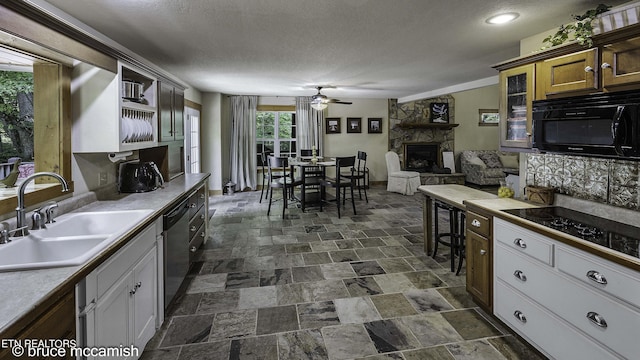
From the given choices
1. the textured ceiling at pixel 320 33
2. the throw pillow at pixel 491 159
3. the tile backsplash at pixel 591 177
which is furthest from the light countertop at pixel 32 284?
the throw pillow at pixel 491 159

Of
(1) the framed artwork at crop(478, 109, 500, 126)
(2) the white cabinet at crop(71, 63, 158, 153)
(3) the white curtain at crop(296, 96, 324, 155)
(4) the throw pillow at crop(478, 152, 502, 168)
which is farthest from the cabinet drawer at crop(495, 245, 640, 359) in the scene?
(1) the framed artwork at crop(478, 109, 500, 126)

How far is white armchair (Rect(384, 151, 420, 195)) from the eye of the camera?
7.67 meters

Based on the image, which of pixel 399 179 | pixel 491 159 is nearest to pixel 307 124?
pixel 399 179

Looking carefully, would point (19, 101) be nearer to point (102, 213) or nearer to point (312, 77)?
point (102, 213)

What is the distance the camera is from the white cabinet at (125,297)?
4.64 feet

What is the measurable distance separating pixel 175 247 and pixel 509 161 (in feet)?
29.8

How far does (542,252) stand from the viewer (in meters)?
1.94

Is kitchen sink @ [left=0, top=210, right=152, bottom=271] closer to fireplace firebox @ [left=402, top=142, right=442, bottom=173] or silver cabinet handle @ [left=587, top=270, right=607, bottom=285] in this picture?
silver cabinet handle @ [left=587, top=270, right=607, bottom=285]

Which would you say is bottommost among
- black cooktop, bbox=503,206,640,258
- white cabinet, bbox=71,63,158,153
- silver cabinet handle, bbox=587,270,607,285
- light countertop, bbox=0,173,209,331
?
silver cabinet handle, bbox=587,270,607,285

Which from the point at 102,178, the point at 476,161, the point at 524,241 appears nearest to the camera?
the point at 524,241

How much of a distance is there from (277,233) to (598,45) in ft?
12.7

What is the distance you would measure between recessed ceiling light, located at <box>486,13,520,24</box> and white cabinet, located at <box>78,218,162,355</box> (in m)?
2.99

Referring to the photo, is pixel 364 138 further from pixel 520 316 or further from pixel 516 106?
pixel 520 316

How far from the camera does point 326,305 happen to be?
2730 millimetres
